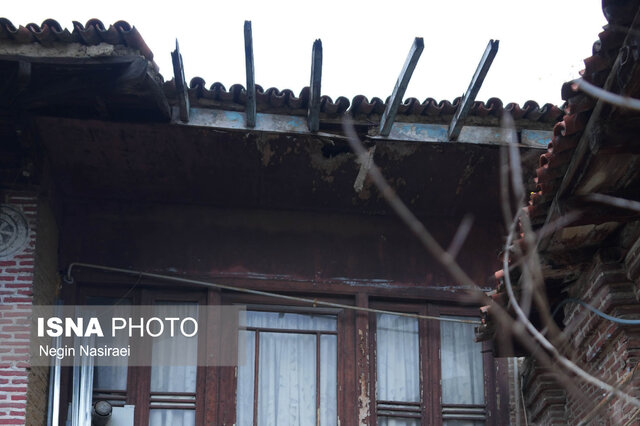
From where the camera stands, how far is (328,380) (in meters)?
9.28

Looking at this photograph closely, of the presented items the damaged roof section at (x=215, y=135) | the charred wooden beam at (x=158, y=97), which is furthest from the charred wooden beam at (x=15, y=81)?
the charred wooden beam at (x=158, y=97)

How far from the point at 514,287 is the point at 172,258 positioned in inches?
127

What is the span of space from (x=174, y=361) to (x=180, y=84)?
2413mm

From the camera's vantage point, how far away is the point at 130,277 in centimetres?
933

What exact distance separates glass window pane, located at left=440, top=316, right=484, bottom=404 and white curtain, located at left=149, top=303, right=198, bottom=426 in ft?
7.15

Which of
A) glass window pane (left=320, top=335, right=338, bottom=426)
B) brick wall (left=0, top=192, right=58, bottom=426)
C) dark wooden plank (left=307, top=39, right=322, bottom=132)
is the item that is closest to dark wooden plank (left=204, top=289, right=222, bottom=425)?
glass window pane (left=320, top=335, right=338, bottom=426)

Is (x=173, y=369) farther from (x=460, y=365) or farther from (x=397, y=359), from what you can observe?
(x=460, y=365)

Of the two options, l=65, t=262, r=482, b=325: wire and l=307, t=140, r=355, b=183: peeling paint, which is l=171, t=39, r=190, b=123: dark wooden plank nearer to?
l=307, t=140, r=355, b=183: peeling paint

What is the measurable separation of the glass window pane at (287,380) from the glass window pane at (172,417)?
57 cm

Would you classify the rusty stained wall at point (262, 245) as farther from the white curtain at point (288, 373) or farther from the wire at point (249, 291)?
the white curtain at point (288, 373)

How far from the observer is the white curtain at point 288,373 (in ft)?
29.8

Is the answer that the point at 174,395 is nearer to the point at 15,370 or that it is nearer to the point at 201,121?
the point at 15,370

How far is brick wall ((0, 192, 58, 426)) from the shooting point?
323 inches

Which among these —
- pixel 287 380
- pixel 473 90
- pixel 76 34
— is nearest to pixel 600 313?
pixel 473 90
